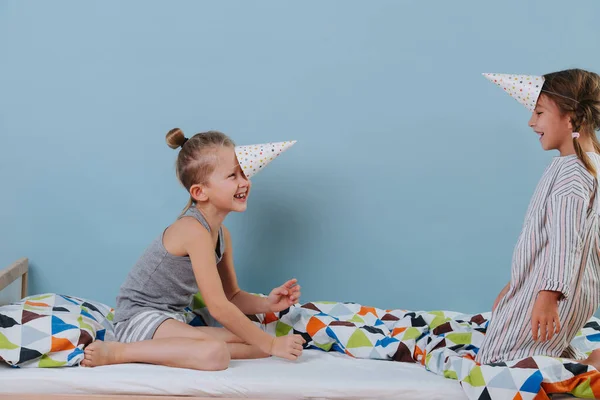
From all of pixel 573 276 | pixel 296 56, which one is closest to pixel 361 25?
pixel 296 56

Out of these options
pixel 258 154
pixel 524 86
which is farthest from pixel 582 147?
pixel 258 154

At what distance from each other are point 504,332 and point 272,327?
1.82 feet

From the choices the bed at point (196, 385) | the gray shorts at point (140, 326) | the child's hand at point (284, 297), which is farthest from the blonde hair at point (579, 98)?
the gray shorts at point (140, 326)

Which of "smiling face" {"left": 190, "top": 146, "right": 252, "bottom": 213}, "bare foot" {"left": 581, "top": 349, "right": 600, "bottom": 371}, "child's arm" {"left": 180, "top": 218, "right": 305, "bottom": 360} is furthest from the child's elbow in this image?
"bare foot" {"left": 581, "top": 349, "right": 600, "bottom": 371}

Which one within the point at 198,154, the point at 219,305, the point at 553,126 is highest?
the point at 553,126

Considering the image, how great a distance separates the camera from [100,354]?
1417mm

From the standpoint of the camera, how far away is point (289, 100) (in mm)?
1955

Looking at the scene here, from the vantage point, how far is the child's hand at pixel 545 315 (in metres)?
1.35

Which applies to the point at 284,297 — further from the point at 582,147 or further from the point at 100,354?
the point at 582,147

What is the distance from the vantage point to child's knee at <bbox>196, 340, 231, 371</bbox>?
1399 mm

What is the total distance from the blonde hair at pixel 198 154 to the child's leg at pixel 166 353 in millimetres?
370

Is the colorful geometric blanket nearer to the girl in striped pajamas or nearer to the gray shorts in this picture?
the girl in striped pajamas

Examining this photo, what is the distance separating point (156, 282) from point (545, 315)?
0.80 metres

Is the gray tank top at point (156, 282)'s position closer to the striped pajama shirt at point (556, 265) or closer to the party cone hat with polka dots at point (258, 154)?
the party cone hat with polka dots at point (258, 154)
